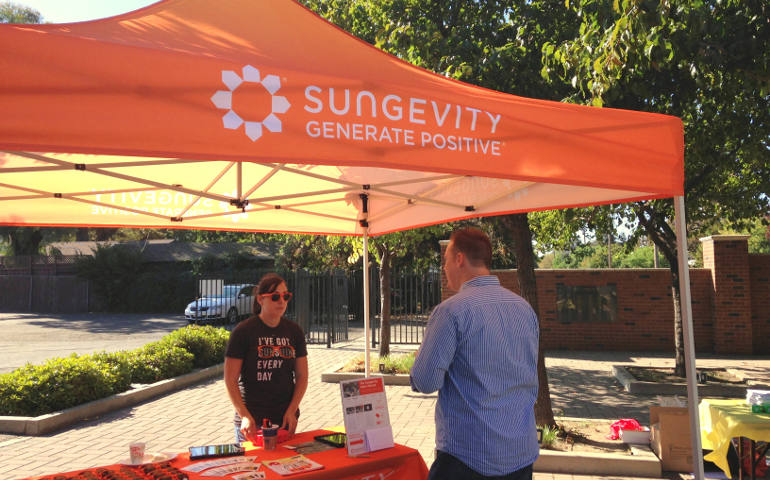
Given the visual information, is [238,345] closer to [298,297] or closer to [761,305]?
[298,297]

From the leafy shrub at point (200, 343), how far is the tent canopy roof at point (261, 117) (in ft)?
22.5

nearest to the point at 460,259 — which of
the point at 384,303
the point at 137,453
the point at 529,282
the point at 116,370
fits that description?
the point at 137,453

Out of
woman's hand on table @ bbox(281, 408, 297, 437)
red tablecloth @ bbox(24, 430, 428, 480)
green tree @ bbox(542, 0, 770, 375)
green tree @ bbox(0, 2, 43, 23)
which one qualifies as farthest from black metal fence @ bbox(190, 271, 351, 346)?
green tree @ bbox(0, 2, 43, 23)

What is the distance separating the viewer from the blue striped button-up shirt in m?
2.36

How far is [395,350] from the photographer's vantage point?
14.6m

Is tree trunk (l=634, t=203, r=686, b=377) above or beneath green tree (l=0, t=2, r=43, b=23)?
beneath

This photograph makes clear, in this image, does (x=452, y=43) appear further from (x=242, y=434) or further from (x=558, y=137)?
(x=242, y=434)

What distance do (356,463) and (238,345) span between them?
1.19 metres

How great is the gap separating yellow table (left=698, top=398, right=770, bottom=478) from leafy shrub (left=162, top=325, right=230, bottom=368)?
29.2 feet

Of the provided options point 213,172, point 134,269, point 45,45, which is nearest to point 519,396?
point 45,45

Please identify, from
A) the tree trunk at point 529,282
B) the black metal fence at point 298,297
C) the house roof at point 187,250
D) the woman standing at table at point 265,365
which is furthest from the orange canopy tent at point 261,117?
the house roof at point 187,250

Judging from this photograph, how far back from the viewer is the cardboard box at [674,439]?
541cm

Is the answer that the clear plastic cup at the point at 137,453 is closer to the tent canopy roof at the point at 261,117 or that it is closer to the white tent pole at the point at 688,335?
the tent canopy roof at the point at 261,117

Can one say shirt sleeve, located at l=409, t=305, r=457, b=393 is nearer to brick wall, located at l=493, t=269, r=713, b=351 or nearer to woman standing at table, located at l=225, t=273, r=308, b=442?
woman standing at table, located at l=225, t=273, r=308, b=442
